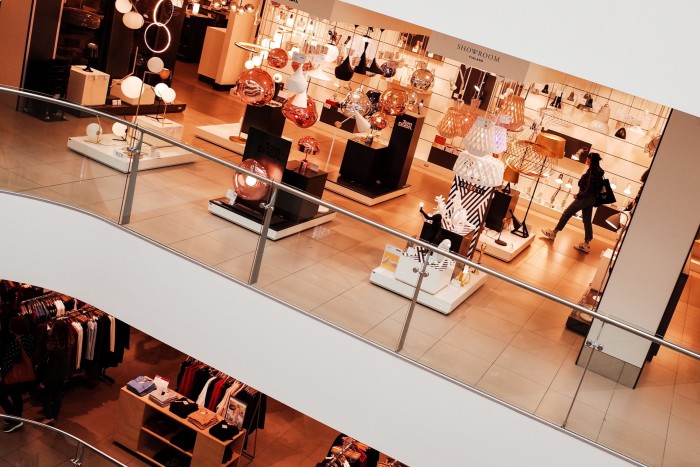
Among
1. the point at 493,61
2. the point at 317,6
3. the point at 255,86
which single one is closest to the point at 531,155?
the point at 255,86

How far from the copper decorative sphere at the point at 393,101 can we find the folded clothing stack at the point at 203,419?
4613 millimetres

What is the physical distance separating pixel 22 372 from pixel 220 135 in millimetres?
5039

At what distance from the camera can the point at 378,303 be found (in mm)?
7051

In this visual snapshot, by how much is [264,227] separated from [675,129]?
3.64 m

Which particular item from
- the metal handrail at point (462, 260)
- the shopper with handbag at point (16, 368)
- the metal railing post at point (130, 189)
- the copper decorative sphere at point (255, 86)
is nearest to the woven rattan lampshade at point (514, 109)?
the copper decorative sphere at point (255, 86)

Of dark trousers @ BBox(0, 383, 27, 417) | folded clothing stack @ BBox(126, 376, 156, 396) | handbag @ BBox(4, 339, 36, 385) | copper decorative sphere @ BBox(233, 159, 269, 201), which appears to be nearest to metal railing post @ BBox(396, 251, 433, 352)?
copper decorative sphere @ BBox(233, 159, 269, 201)

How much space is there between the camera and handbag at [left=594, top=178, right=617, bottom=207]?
40.9 feet

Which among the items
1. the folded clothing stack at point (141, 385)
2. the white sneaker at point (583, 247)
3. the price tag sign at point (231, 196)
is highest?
the price tag sign at point (231, 196)

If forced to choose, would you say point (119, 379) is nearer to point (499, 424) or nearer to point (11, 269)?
point (11, 269)

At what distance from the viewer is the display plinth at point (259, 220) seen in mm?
7184

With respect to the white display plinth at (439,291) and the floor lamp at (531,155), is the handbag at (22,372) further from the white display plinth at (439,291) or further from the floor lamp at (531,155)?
the floor lamp at (531,155)

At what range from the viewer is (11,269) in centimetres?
814

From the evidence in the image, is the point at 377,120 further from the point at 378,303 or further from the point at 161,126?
the point at 378,303

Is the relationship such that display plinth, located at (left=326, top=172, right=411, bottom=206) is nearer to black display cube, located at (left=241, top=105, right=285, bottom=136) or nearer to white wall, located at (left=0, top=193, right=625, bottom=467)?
black display cube, located at (left=241, top=105, right=285, bottom=136)
